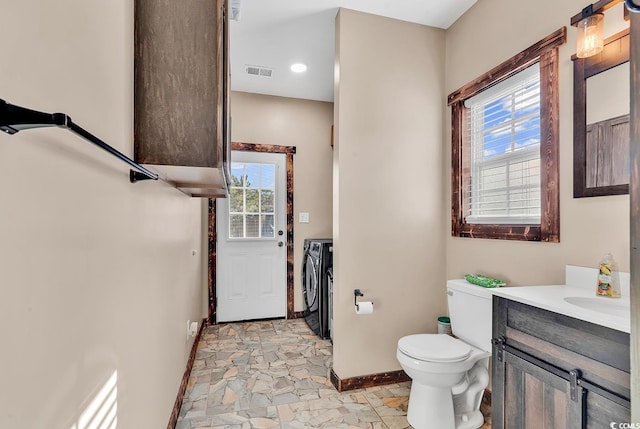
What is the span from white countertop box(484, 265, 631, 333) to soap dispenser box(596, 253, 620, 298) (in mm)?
20

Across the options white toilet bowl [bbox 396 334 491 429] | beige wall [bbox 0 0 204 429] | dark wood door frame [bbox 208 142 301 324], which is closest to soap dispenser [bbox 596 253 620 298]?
white toilet bowl [bbox 396 334 491 429]

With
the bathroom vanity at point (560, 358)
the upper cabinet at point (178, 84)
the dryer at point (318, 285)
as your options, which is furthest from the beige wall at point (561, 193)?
the upper cabinet at point (178, 84)

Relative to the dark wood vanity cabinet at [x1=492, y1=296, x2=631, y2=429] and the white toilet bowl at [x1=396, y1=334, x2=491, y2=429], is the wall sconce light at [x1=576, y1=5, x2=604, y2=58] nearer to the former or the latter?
the dark wood vanity cabinet at [x1=492, y1=296, x2=631, y2=429]

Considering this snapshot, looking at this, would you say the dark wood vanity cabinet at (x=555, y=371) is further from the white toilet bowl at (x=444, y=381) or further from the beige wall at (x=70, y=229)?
the beige wall at (x=70, y=229)

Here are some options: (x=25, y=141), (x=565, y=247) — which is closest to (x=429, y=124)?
(x=565, y=247)

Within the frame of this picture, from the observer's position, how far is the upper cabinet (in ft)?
3.72

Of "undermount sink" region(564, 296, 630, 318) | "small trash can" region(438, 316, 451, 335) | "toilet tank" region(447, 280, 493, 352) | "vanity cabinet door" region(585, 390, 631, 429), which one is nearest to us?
"vanity cabinet door" region(585, 390, 631, 429)

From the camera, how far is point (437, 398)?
5.94 feet

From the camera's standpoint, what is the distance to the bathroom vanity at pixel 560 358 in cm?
100

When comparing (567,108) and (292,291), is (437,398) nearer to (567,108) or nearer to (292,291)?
(567,108)

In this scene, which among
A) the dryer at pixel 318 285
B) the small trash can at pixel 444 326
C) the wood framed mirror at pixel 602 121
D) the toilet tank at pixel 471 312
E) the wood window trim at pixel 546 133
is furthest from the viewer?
the dryer at pixel 318 285

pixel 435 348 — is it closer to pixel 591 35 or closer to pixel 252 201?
pixel 591 35

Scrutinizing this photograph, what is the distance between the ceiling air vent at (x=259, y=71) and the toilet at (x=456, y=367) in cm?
261

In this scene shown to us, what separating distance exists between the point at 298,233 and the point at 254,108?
1551 mm
